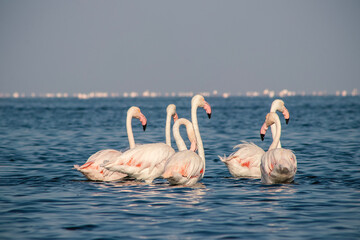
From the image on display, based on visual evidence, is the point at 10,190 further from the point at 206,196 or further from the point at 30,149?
the point at 30,149

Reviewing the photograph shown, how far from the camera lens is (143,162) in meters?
12.6

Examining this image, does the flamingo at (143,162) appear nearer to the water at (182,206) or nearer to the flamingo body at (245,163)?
the water at (182,206)

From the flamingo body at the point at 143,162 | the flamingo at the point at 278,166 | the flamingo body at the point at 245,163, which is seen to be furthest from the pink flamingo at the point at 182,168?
the flamingo body at the point at 245,163

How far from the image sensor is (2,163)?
17516mm

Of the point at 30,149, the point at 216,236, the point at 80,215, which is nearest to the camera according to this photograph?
the point at 216,236

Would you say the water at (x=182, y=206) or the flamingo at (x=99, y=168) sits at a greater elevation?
the flamingo at (x=99, y=168)

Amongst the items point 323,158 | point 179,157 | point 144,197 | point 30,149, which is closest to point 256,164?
point 179,157

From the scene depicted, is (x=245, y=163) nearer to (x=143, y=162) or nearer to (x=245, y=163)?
(x=245, y=163)

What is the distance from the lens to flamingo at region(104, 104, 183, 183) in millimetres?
12500

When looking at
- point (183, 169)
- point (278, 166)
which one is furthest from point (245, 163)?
point (183, 169)

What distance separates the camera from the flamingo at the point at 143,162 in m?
12.5

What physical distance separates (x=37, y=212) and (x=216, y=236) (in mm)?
3544

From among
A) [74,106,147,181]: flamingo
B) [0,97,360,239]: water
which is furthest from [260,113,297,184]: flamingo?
[74,106,147,181]: flamingo

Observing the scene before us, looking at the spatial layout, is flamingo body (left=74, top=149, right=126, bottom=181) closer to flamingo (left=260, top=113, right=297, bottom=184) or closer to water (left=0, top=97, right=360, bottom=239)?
water (left=0, top=97, right=360, bottom=239)
